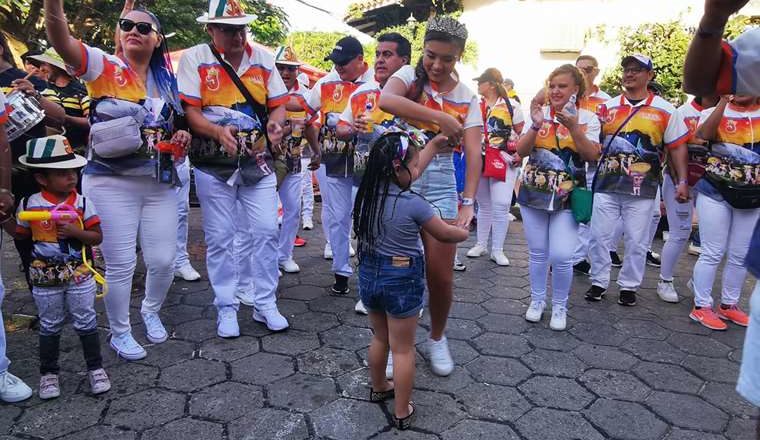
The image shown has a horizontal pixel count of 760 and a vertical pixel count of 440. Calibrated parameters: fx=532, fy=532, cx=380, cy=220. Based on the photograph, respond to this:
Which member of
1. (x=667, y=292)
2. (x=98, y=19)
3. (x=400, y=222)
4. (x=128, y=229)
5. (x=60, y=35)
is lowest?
(x=667, y=292)

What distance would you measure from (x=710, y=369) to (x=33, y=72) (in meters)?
5.44

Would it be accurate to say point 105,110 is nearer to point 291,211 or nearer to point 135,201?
point 135,201

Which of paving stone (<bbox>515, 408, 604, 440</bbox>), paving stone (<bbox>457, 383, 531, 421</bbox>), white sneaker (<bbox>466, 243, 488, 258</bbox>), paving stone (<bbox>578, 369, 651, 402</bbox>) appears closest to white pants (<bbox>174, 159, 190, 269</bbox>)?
paving stone (<bbox>457, 383, 531, 421</bbox>)

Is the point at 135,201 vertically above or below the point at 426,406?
above

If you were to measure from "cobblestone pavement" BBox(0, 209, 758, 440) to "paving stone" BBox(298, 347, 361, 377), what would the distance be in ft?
0.04

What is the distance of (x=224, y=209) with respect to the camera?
3.71 m

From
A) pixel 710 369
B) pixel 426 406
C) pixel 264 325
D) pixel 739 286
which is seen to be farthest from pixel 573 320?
pixel 264 325

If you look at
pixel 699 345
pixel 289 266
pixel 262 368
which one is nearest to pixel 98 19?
pixel 289 266

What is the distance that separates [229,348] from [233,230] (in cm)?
82

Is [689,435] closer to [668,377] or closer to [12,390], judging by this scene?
[668,377]

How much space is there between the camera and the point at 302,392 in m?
2.98

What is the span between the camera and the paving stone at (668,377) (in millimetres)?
3201

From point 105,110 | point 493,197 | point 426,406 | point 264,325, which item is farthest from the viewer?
point 493,197

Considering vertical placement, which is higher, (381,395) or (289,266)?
(381,395)
